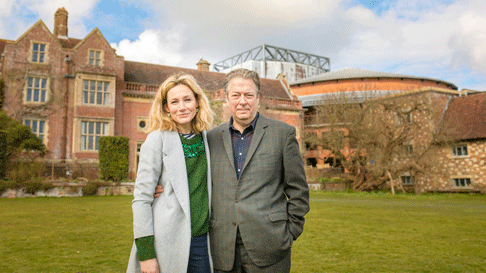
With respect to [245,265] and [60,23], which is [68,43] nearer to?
[60,23]

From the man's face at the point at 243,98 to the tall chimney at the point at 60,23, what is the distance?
29.8m

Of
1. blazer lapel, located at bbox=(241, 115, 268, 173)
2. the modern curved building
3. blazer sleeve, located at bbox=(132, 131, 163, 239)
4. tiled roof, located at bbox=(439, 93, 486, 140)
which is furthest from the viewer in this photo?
the modern curved building

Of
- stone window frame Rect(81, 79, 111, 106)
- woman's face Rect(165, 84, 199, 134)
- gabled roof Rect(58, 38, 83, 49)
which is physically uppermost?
gabled roof Rect(58, 38, 83, 49)

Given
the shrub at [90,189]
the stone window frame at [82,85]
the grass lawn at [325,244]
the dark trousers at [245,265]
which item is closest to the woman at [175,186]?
the dark trousers at [245,265]

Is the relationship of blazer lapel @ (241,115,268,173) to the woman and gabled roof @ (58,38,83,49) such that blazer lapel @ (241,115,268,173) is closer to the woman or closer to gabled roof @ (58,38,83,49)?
the woman

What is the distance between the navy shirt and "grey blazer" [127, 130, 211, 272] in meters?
0.43

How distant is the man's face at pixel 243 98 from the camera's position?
272cm

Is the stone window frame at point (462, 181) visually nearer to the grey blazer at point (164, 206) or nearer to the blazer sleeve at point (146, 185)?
the grey blazer at point (164, 206)

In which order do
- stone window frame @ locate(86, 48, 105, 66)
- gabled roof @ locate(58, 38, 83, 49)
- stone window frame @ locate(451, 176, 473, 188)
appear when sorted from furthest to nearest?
gabled roof @ locate(58, 38, 83, 49) < stone window frame @ locate(86, 48, 105, 66) < stone window frame @ locate(451, 176, 473, 188)

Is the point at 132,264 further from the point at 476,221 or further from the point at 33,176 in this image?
the point at 33,176

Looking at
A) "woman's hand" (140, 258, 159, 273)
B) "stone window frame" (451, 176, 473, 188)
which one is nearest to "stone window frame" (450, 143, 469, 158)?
"stone window frame" (451, 176, 473, 188)

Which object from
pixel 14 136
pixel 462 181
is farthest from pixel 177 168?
pixel 462 181

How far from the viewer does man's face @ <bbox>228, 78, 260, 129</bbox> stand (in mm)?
2721

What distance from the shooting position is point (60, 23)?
28016 mm
